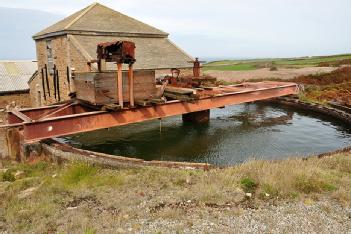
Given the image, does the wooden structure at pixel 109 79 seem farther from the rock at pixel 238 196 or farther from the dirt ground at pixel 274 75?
the dirt ground at pixel 274 75

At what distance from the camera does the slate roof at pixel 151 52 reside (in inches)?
632

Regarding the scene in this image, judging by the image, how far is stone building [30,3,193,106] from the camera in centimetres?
1584

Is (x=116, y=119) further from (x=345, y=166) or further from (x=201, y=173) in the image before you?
(x=345, y=166)

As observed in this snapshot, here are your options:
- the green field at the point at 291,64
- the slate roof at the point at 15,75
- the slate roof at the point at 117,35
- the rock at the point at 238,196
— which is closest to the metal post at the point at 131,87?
the rock at the point at 238,196

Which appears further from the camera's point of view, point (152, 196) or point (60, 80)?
point (60, 80)

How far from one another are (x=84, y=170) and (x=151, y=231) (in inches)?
103

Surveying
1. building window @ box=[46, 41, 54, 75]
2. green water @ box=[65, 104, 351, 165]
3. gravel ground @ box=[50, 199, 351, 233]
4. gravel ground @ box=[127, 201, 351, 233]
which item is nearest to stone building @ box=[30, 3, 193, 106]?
building window @ box=[46, 41, 54, 75]

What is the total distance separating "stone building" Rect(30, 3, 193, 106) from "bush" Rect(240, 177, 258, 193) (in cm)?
1123

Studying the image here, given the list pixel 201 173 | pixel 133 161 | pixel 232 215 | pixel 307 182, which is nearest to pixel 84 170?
pixel 133 161

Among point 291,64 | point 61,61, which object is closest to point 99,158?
point 61,61

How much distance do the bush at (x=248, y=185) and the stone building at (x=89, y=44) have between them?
1123 centimetres

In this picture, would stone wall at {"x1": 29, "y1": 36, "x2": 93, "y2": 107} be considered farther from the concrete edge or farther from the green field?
the green field

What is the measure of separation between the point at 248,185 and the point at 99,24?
1527 centimetres

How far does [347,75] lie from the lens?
72.6ft
